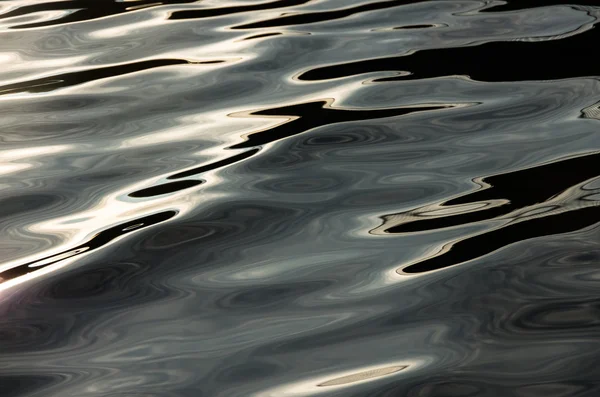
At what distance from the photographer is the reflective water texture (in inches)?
43.8

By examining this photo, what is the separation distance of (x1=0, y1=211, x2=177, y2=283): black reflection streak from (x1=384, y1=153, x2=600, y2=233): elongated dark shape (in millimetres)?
377

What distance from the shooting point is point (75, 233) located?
1514 millimetres

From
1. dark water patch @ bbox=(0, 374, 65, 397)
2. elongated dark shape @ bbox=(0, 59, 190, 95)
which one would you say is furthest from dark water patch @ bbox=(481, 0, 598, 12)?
dark water patch @ bbox=(0, 374, 65, 397)

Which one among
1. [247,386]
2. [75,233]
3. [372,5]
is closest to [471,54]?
[372,5]

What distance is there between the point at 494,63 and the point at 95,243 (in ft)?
3.68

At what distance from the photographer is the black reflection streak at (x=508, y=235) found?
1318 millimetres

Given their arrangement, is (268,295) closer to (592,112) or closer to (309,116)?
(309,116)

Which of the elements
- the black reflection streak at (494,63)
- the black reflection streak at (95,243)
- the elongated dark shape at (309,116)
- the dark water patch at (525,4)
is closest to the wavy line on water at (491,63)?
the black reflection streak at (494,63)

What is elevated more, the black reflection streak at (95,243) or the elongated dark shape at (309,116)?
the elongated dark shape at (309,116)

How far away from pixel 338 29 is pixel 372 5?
0.25 m

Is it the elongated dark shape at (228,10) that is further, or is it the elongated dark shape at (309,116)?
the elongated dark shape at (228,10)

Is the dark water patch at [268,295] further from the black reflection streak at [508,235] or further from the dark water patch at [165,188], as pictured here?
the dark water patch at [165,188]

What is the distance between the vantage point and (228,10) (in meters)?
2.81

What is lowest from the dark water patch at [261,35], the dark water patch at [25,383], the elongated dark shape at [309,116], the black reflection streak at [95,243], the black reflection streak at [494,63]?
the dark water patch at [25,383]
